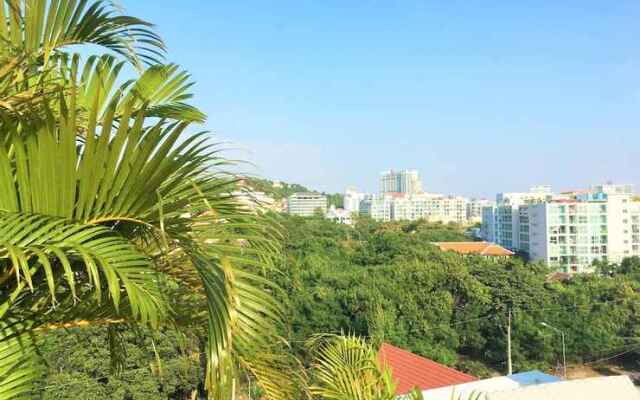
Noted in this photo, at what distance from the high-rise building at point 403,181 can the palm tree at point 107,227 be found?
8661cm

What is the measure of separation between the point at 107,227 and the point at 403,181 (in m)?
89.9

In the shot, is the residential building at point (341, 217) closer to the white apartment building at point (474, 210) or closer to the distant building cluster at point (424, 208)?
the distant building cluster at point (424, 208)

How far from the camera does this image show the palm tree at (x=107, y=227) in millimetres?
785

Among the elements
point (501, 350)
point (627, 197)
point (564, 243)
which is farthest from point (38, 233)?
point (627, 197)

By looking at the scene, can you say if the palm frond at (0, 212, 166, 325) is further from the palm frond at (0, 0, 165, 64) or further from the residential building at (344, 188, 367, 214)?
the residential building at (344, 188, 367, 214)

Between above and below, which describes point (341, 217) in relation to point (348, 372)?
above

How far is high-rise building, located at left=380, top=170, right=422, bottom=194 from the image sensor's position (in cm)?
8869

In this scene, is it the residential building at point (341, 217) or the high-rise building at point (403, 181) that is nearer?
the residential building at point (341, 217)

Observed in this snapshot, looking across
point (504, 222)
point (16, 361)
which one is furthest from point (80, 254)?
point (504, 222)

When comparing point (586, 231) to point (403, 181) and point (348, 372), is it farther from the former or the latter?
point (403, 181)

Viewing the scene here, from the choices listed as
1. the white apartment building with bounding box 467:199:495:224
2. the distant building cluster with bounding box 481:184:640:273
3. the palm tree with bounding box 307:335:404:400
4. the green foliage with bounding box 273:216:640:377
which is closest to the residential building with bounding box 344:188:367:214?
the white apartment building with bounding box 467:199:495:224

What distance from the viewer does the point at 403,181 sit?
89688mm

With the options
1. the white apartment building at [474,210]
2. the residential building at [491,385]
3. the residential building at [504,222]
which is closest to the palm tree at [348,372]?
the residential building at [491,385]

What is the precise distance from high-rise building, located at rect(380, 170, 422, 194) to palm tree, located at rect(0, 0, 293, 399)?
86613 millimetres
